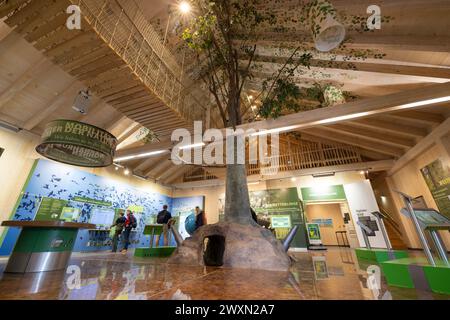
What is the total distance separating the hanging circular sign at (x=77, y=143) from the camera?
314 centimetres

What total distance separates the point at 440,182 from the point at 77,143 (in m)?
9.75

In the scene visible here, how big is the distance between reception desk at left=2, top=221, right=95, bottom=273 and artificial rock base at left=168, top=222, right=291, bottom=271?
1.66 metres

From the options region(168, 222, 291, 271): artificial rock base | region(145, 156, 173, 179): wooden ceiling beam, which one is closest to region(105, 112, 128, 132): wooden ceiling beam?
region(145, 156, 173, 179): wooden ceiling beam

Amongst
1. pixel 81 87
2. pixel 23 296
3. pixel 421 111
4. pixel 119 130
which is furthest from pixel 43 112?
pixel 421 111

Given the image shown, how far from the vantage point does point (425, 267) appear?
65.9 inches

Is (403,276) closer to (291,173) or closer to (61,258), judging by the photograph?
(61,258)

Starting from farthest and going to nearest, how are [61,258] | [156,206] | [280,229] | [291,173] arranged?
[156,206] → [291,173] → [280,229] → [61,258]

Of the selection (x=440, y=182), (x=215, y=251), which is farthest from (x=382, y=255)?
(x=440, y=182)

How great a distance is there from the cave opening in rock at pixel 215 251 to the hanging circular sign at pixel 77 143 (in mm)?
2700

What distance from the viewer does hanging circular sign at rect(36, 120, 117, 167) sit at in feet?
10.3

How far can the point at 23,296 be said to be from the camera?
140 cm

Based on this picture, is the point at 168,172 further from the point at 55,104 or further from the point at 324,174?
the point at 324,174

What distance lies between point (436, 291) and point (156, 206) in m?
11.4

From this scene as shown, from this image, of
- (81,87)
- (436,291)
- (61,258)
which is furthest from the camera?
(81,87)
